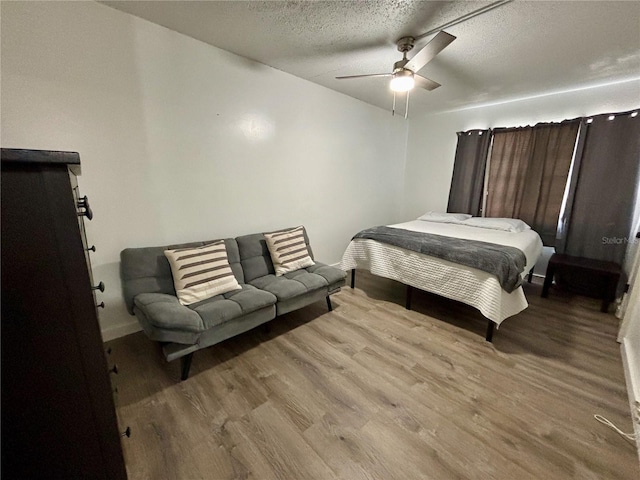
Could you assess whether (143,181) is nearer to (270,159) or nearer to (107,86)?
(107,86)

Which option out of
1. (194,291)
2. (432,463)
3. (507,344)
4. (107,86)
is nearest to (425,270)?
(507,344)

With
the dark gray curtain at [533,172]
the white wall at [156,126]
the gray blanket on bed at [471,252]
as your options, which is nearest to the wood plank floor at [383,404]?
the gray blanket on bed at [471,252]

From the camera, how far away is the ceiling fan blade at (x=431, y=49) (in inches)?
65.4

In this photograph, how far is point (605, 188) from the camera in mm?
3016

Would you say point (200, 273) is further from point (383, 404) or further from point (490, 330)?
point (490, 330)

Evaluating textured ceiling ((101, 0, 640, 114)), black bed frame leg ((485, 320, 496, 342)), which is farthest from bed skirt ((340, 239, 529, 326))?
textured ceiling ((101, 0, 640, 114))

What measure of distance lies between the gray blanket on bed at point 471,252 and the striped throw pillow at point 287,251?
84 centimetres

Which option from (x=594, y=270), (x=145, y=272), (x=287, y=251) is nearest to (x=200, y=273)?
(x=145, y=272)

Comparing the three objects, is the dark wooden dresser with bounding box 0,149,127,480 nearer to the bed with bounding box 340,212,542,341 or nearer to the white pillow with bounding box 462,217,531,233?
the bed with bounding box 340,212,542,341

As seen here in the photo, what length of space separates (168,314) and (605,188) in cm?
455

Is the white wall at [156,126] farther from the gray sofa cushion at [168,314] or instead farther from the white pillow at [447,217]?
the white pillow at [447,217]

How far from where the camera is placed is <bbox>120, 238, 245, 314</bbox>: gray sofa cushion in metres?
2.02

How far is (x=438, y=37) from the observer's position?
167 cm

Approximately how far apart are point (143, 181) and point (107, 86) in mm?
689
